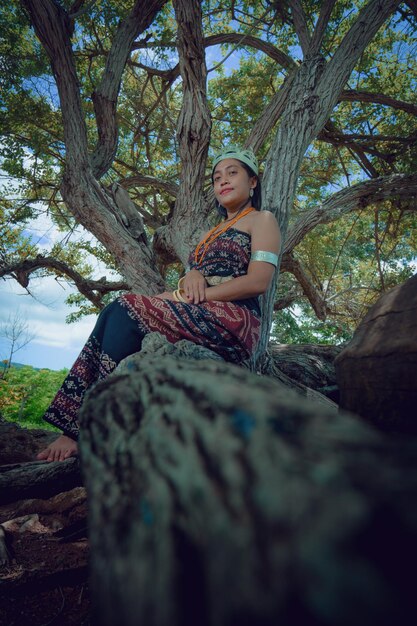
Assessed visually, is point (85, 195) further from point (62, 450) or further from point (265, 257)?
point (62, 450)

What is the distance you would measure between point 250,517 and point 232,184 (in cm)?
238

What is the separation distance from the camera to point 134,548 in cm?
44

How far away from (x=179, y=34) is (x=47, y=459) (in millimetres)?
4006

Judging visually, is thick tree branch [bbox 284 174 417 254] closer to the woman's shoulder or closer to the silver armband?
the woman's shoulder

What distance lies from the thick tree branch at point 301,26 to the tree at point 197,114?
19 millimetres

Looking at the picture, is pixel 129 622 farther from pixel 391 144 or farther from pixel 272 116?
pixel 391 144

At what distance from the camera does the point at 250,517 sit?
0.34 m

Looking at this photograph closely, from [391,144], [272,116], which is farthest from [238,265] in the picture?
[391,144]

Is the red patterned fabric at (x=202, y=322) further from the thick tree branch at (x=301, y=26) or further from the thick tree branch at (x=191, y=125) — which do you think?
the thick tree branch at (x=301, y=26)

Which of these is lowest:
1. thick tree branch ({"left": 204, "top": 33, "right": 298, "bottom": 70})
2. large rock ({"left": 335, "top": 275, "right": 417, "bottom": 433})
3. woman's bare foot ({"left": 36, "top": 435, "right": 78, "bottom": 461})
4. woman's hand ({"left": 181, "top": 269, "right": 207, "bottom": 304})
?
woman's bare foot ({"left": 36, "top": 435, "right": 78, "bottom": 461})

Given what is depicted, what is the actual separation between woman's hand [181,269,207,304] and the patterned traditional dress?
0.09 m

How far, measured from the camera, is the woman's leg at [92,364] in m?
1.51

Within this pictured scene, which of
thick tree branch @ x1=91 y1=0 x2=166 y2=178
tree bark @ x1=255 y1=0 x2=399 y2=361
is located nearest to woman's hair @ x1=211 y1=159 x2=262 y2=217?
tree bark @ x1=255 y1=0 x2=399 y2=361

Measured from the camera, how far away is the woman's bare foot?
1565mm
